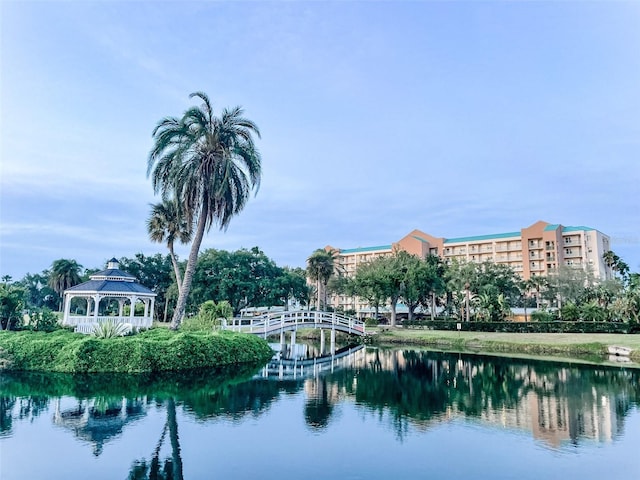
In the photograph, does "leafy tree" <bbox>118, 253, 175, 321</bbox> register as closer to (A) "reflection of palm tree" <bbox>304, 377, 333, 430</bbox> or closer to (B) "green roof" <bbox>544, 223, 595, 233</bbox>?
(A) "reflection of palm tree" <bbox>304, 377, 333, 430</bbox>

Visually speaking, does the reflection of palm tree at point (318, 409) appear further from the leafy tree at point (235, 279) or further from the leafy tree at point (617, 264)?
the leafy tree at point (617, 264)

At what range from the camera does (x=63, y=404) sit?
13977 millimetres

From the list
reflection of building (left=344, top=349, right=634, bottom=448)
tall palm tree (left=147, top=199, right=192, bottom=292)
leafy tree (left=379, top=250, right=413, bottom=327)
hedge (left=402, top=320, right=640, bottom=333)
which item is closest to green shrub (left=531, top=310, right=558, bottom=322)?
hedge (left=402, top=320, right=640, bottom=333)

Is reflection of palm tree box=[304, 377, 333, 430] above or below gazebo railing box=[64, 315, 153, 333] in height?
below

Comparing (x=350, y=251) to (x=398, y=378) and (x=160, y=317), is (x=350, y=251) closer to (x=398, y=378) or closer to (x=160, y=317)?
(x=160, y=317)

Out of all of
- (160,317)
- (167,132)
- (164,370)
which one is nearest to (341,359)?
(164,370)

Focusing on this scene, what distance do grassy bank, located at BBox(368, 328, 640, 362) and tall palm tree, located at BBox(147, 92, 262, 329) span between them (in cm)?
2095

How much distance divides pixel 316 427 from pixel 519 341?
28085mm

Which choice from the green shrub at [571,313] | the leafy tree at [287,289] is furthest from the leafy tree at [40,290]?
the green shrub at [571,313]

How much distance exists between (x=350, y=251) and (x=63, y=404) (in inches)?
3485

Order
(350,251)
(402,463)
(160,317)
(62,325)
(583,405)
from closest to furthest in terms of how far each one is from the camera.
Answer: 1. (402,463)
2. (583,405)
3. (62,325)
4. (160,317)
5. (350,251)

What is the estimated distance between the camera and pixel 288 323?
1304 inches

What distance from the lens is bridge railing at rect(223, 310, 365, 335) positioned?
30.8 meters

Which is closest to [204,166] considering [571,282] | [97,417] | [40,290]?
[97,417]
